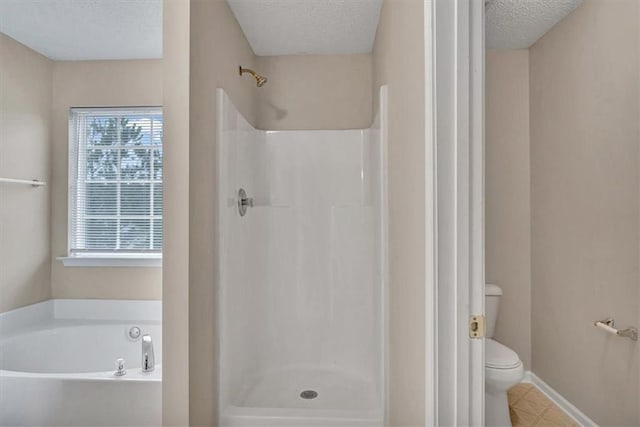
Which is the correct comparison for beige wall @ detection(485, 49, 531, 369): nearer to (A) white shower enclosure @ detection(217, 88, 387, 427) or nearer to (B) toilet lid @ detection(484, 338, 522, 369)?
(B) toilet lid @ detection(484, 338, 522, 369)

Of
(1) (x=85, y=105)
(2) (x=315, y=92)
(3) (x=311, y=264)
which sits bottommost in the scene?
(3) (x=311, y=264)

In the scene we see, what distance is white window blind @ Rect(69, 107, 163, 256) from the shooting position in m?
2.72

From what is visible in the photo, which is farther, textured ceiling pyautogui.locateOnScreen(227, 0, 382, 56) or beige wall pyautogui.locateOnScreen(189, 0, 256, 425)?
textured ceiling pyautogui.locateOnScreen(227, 0, 382, 56)

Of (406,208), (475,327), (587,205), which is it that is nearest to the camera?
(475,327)

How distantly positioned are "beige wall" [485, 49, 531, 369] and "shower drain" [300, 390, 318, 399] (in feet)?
4.63

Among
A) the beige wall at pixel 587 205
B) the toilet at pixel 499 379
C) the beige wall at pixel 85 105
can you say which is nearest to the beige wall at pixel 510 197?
the beige wall at pixel 587 205

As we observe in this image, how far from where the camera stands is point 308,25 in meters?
2.31

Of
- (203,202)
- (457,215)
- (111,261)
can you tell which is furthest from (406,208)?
(111,261)

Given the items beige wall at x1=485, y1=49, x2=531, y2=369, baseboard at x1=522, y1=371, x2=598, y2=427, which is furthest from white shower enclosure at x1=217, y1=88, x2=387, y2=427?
baseboard at x1=522, y1=371, x2=598, y2=427

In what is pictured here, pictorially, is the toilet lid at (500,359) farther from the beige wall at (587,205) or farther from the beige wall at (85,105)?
the beige wall at (85,105)

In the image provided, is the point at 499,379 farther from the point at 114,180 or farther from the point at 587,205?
the point at 114,180

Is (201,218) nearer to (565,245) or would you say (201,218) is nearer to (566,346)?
(565,245)

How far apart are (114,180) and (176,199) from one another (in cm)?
160

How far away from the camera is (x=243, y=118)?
2.25 meters
